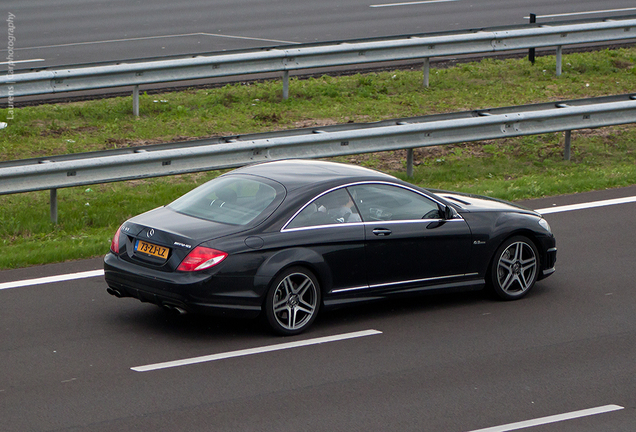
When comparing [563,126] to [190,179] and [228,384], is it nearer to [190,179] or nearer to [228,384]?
[190,179]

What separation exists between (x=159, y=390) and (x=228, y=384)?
1.67ft

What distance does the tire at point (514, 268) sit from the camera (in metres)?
9.58

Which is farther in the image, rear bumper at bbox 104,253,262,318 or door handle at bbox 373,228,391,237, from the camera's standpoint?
door handle at bbox 373,228,391,237

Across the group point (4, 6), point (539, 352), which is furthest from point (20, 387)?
point (4, 6)

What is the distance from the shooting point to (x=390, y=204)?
910cm

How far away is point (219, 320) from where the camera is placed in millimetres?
8969

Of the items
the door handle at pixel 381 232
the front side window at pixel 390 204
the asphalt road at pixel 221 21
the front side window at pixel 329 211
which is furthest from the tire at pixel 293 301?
the asphalt road at pixel 221 21

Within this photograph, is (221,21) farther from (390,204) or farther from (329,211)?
(329,211)

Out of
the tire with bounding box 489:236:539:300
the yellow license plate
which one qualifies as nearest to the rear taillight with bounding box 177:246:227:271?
the yellow license plate

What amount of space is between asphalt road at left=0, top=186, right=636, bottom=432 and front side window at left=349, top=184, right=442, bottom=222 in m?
0.93

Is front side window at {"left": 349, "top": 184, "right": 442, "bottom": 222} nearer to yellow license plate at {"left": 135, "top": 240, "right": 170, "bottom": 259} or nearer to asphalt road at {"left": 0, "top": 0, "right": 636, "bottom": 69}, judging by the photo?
yellow license plate at {"left": 135, "top": 240, "right": 170, "bottom": 259}

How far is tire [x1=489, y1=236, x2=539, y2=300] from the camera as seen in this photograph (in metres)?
9.58

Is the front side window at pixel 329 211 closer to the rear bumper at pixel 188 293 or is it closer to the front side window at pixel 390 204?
the front side window at pixel 390 204

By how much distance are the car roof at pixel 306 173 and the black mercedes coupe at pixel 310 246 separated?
0.04ft
